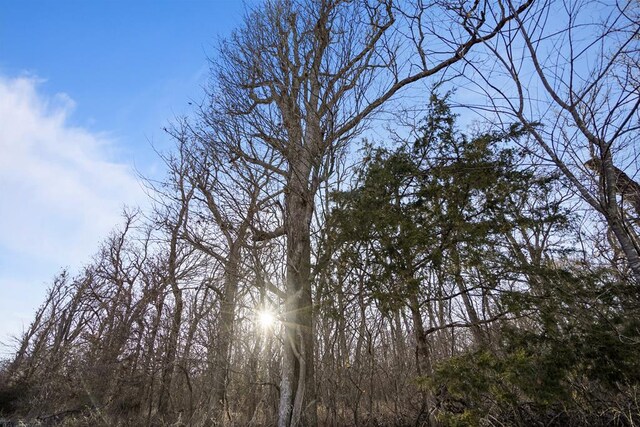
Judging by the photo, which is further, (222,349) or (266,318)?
(222,349)

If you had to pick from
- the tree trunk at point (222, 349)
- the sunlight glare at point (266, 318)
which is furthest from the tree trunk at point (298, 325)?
the tree trunk at point (222, 349)

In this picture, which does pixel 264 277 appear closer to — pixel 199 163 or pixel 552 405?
pixel 199 163

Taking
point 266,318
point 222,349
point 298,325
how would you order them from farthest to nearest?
point 222,349, point 266,318, point 298,325

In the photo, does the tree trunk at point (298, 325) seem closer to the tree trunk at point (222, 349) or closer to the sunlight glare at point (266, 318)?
the sunlight glare at point (266, 318)

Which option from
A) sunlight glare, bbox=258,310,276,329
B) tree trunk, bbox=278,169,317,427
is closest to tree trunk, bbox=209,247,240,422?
sunlight glare, bbox=258,310,276,329

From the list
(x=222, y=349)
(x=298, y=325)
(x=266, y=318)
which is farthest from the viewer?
(x=222, y=349)

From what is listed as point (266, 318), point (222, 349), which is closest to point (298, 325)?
point (266, 318)

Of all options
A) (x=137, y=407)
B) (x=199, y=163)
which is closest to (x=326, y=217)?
(x=199, y=163)

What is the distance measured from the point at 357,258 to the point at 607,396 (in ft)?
8.62

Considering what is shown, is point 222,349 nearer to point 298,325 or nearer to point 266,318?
point 266,318

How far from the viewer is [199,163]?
510 cm

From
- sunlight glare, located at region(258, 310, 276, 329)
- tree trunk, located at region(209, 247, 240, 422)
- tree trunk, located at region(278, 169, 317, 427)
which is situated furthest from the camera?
tree trunk, located at region(209, 247, 240, 422)

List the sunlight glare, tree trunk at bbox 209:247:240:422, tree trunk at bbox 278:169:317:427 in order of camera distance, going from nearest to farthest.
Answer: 1. tree trunk at bbox 278:169:317:427
2. the sunlight glare
3. tree trunk at bbox 209:247:240:422

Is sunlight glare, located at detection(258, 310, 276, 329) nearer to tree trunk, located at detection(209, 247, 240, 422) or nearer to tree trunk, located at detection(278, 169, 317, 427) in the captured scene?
tree trunk, located at detection(278, 169, 317, 427)
